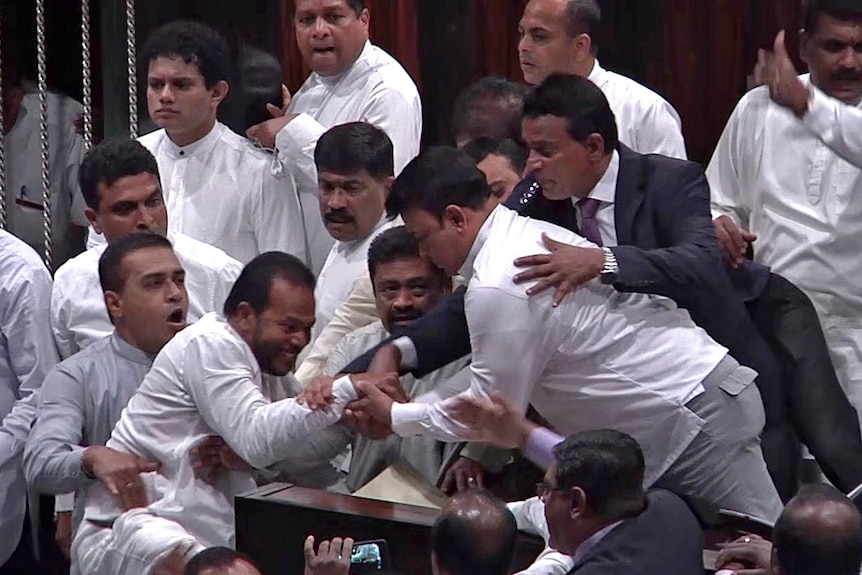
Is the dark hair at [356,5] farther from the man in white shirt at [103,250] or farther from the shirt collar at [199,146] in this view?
the man in white shirt at [103,250]

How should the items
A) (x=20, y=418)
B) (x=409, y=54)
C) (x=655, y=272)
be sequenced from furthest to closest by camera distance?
(x=409, y=54), (x=20, y=418), (x=655, y=272)

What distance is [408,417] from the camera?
360 centimetres

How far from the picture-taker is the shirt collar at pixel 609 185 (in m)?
3.59

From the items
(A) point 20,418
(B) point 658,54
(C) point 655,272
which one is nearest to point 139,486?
(A) point 20,418

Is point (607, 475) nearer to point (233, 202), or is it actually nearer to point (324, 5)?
point (233, 202)

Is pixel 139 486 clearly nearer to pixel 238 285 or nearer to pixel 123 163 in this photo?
pixel 238 285

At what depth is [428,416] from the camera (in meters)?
3.57

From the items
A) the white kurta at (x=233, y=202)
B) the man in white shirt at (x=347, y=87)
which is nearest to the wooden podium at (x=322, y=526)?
the white kurta at (x=233, y=202)

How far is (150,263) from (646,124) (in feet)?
4.11

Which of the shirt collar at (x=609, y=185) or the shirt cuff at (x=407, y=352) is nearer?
the shirt collar at (x=609, y=185)

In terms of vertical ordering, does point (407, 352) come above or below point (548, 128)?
below

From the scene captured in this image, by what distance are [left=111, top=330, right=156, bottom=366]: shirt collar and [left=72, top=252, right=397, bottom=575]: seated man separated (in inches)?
7.0

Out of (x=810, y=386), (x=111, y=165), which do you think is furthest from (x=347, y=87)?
(x=810, y=386)

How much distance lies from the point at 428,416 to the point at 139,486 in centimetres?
59
